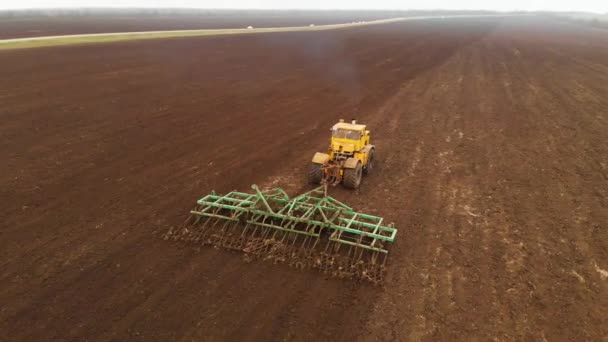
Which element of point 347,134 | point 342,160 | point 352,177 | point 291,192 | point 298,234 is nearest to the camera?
point 298,234

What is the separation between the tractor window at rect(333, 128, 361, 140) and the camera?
12.1 m

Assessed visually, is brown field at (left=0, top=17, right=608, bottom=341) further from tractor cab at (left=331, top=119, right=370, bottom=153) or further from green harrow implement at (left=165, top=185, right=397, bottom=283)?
tractor cab at (left=331, top=119, right=370, bottom=153)

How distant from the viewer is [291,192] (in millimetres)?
11969

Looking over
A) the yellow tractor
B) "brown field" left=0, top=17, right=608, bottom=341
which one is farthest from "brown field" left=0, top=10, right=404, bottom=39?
the yellow tractor

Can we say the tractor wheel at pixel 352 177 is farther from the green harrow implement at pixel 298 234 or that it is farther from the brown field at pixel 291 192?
the green harrow implement at pixel 298 234

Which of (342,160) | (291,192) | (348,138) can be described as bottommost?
(291,192)

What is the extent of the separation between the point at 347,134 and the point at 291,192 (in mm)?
2461

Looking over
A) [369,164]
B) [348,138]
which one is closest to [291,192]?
[348,138]

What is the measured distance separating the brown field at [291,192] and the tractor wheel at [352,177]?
300 millimetres

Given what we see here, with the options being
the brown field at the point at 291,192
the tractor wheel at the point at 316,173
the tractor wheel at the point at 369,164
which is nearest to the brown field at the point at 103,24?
the brown field at the point at 291,192

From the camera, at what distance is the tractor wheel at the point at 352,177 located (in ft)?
38.7

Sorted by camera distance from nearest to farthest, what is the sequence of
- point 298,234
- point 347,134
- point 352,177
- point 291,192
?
point 298,234
point 352,177
point 291,192
point 347,134

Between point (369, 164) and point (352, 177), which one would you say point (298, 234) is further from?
point (369, 164)

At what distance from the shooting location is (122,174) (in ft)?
42.5
